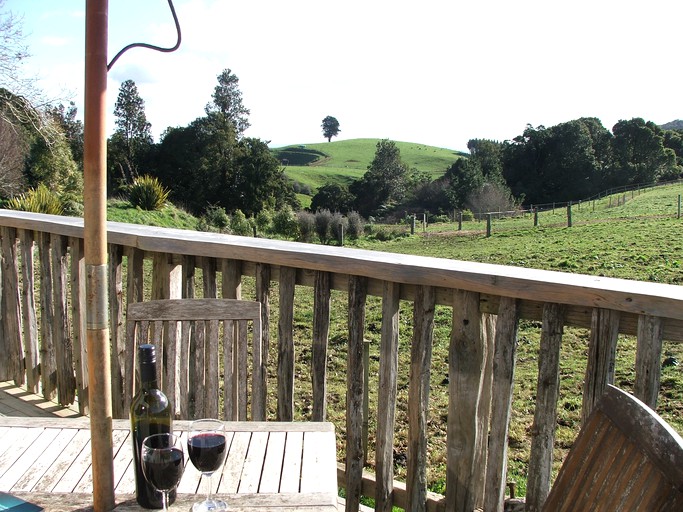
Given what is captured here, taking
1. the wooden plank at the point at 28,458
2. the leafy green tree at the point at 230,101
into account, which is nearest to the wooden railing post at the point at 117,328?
the wooden plank at the point at 28,458

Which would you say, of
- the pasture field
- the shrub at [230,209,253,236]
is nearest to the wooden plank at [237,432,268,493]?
the pasture field

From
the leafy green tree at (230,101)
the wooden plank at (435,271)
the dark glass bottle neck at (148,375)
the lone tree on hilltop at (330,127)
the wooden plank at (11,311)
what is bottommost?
the wooden plank at (11,311)

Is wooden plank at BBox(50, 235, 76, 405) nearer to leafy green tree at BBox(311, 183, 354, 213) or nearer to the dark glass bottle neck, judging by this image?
the dark glass bottle neck

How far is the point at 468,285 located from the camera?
194cm

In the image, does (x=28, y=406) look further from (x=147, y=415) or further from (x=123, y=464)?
(x=147, y=415)

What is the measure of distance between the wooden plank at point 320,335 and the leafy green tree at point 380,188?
41362mm

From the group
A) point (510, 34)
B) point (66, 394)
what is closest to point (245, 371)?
point (66, 394)

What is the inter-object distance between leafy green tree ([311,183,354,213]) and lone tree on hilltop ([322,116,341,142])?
59.3 metres

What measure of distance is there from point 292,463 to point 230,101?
1657 inches

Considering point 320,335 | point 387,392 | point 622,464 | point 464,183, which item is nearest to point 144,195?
point 320,335

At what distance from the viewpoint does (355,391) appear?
2311mm

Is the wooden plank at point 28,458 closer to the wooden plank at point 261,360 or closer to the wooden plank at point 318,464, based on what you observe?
the wooden plank at point 318,464

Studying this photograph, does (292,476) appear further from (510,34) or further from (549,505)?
(510,34)

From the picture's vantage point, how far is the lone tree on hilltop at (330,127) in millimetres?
100625
